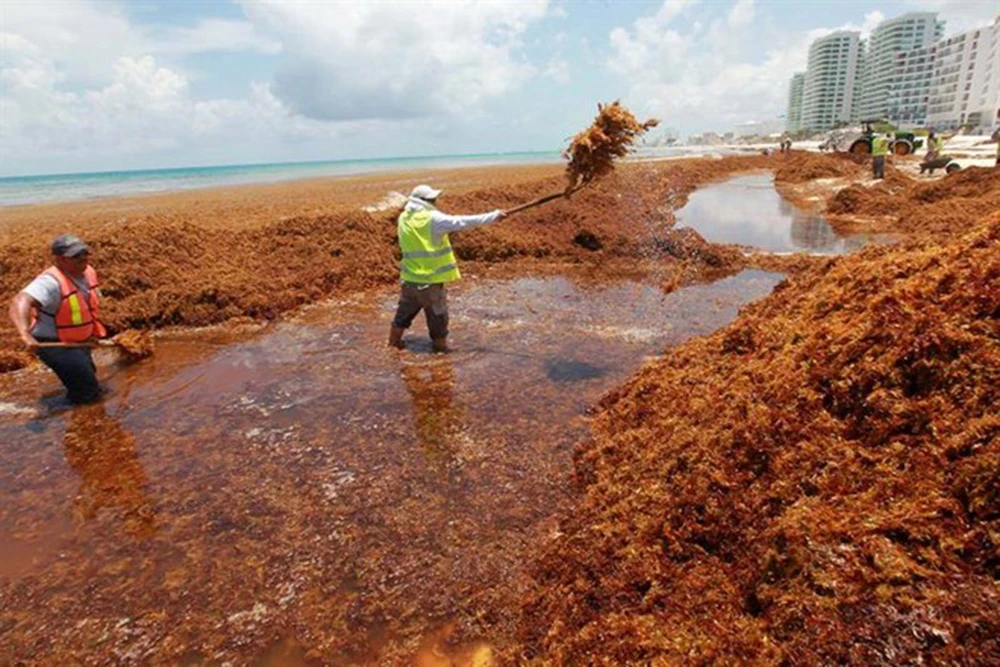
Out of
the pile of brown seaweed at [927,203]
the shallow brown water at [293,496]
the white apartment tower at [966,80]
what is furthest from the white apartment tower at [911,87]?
the shallow brown water at [293,496]

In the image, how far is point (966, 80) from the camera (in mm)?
98250

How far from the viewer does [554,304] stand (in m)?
8.92

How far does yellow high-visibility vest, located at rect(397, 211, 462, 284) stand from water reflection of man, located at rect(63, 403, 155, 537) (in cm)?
311

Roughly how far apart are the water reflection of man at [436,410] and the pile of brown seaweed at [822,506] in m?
1.24

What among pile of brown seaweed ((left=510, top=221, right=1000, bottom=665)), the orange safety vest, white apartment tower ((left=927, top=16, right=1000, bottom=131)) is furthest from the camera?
white apartment tower ((left=927, top=16, right=1000, bottom=131))

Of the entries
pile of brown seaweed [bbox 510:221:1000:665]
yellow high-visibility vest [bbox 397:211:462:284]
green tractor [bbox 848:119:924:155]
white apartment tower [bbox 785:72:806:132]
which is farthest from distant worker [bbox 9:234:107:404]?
white apartment tower [bbox 785:72:806:132]

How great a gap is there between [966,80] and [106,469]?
134 m

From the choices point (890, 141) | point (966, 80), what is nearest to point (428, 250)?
point (890, 141)

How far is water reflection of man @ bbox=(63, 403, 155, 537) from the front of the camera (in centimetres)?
385

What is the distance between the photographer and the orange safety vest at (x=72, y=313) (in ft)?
17.3

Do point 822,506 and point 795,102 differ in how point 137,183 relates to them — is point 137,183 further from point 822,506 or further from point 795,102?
point 795,102

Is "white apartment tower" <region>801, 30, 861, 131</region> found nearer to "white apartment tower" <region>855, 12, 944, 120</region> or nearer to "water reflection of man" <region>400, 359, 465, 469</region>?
"white apartment tower" <region>855, 12, 944, 120</region>

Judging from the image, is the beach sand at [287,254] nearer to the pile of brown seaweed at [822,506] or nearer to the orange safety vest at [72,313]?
the orange safety vest at [72,313]

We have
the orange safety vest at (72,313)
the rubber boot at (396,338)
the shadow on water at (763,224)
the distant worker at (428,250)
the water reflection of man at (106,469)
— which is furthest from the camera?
the shadow on water at (763,224)
